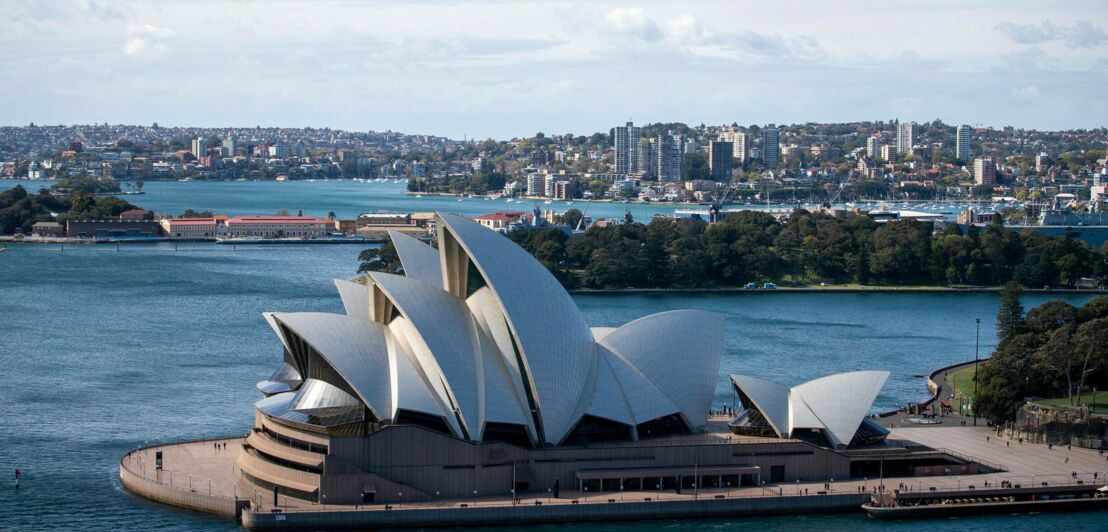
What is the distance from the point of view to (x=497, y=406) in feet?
107

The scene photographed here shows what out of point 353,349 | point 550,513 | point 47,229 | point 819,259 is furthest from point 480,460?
point 47,229

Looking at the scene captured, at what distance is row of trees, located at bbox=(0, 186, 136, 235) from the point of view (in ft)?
360

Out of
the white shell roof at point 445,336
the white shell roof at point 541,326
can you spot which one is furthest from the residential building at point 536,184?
the white shell roof at point 445,336

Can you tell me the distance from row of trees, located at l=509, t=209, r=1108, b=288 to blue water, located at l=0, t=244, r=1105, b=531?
356 cm

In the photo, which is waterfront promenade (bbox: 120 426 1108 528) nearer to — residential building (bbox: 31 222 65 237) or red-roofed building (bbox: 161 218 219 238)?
residential building (bbox: 31 222 65 237)

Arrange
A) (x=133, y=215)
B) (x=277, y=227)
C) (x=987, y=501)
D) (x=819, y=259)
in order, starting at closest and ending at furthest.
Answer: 1. (x=987, y=501)
2. (x=819, y=259)
3. (x=133, y=215)
4. (x=277, y=227)

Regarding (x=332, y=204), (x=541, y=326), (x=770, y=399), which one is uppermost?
(x=541, y=326)

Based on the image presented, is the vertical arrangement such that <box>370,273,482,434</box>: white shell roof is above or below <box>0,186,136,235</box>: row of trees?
above

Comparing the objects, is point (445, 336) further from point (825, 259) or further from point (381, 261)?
point (825, 259)

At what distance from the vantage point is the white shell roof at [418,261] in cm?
3544

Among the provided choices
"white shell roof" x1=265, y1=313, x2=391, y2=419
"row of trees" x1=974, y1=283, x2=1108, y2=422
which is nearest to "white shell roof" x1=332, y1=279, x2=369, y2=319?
"white shell roof" x1=265, y1=313, x2=391, y2=419

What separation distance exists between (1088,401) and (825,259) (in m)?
44.0

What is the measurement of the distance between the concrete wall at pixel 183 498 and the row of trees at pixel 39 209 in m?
81.6

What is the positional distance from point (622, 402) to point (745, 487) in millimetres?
3138
